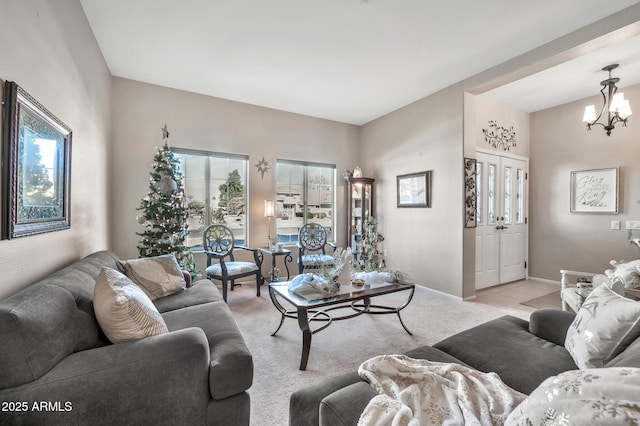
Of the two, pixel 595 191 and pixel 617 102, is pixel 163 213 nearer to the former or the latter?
pixel 617 102

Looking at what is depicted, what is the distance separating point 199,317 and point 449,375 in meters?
1.61

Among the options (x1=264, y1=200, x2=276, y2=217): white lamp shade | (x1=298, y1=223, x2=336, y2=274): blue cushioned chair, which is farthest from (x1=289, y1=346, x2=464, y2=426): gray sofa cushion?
(x1=264, y1=200, x2=276, y2=217): white lamp shade

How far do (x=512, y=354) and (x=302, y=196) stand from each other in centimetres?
416

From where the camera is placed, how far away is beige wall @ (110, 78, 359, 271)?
3781mm

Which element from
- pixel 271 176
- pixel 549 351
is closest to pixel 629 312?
pixel 549 351

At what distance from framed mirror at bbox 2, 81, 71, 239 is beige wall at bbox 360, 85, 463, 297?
426 cm

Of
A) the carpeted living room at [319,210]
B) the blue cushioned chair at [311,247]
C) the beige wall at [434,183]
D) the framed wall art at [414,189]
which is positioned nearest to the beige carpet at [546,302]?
the carpeted living room at [319,210]

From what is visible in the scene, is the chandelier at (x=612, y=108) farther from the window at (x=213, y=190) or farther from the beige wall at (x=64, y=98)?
the beige wall at (x=64, y=98)

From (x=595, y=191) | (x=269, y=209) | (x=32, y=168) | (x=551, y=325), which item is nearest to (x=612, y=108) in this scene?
(x=595, y=191)

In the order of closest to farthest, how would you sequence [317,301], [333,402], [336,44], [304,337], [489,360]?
[333,402]
[489,360]
[304,337]
[317,301]
[336,44]

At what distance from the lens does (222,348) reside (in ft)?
4.96

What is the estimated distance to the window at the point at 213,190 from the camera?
430cm

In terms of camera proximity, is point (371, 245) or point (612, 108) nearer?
point (612, 108)

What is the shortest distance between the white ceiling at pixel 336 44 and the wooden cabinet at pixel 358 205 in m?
1.68
